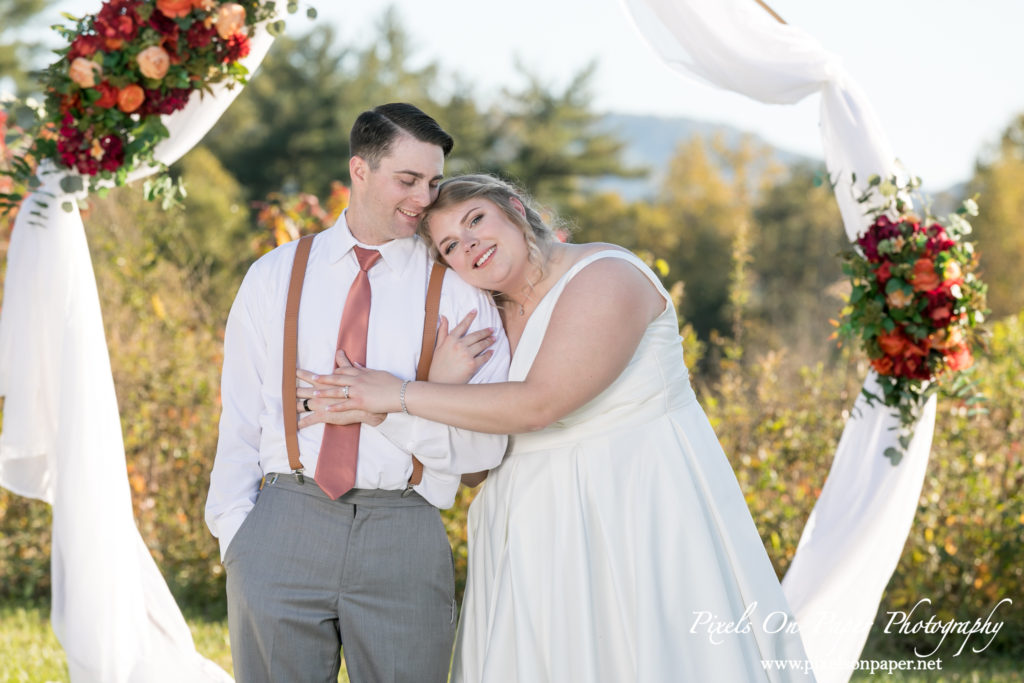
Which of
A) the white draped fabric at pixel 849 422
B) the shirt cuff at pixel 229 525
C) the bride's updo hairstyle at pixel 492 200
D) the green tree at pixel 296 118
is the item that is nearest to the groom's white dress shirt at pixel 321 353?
the shirt cuff at pixel 229 525

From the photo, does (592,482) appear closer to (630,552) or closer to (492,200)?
(630,552)

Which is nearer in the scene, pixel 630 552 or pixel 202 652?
pixel 630 552

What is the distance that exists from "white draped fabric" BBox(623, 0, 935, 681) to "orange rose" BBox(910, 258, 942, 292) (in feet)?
1.09

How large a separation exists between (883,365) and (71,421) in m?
2.84

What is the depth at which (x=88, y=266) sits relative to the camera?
3.04m

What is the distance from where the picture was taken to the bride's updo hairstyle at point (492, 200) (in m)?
2.81

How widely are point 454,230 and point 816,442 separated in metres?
3.39

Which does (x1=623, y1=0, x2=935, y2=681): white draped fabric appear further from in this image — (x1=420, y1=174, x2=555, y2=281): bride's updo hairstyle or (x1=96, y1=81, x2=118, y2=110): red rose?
(x1=96, y1=81, x2=118, y2=110): red rose

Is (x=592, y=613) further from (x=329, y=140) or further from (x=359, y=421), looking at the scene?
(x=329, y=140)

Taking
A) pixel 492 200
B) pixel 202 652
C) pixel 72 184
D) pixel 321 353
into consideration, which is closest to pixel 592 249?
pixel 492 200

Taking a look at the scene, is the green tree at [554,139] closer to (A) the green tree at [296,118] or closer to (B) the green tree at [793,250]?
(A) the green tree at [296,118]

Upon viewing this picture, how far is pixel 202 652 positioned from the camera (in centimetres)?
468

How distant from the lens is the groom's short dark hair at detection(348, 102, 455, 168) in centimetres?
274

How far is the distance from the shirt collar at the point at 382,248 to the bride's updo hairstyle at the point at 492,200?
0.23 feet
